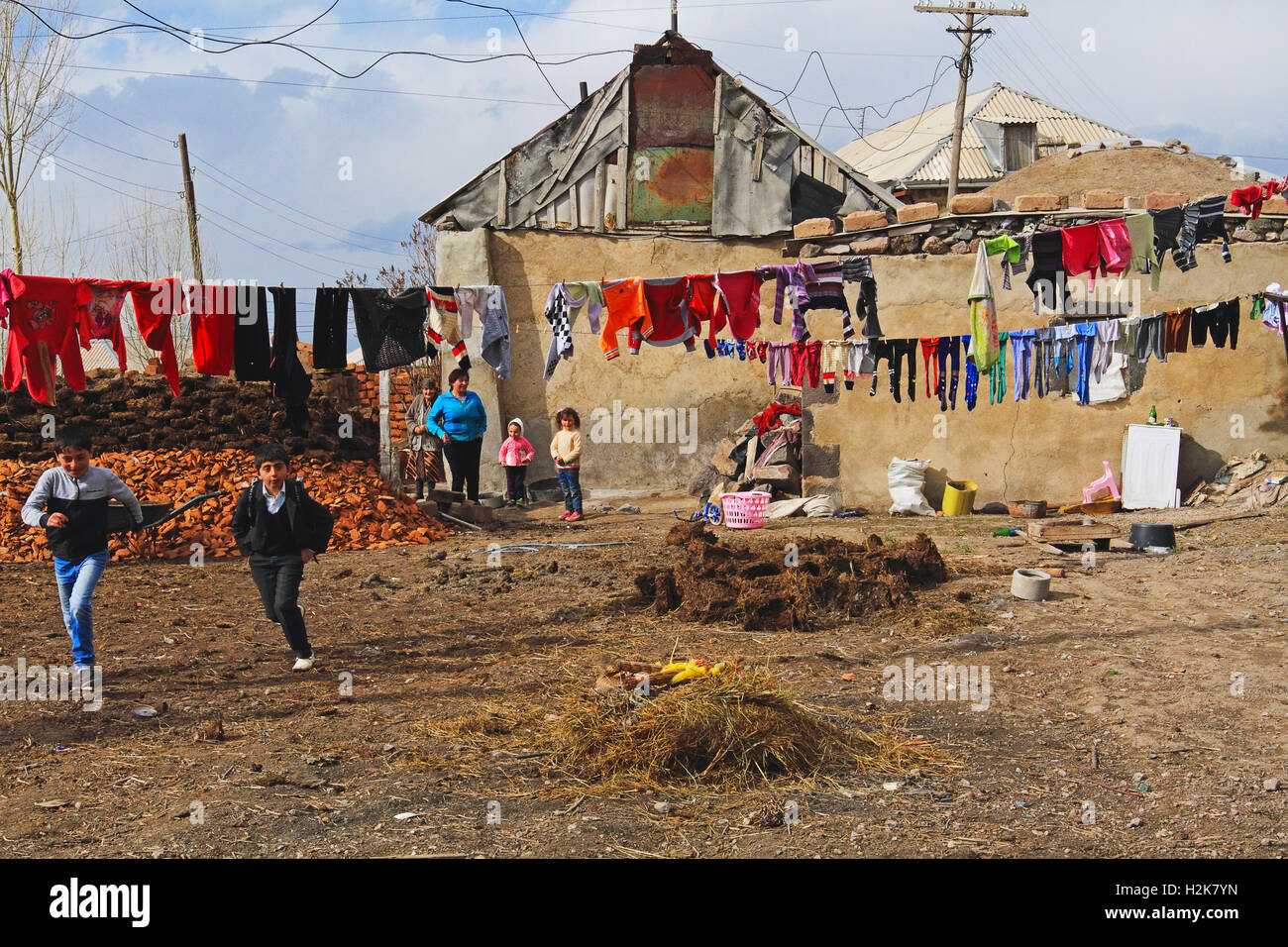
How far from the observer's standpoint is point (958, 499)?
15.0 m

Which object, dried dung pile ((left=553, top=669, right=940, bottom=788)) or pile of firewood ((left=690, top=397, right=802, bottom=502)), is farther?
pile of firewood ((left=690, top=397, right=802, bottom=502))

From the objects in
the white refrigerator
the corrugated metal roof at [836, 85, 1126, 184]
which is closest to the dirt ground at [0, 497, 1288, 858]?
the white refrigerator

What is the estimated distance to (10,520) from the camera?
1342 centimetres

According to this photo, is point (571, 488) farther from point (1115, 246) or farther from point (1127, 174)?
point (1127, 174)

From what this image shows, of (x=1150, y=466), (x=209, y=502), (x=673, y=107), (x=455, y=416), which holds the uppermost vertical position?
(x=673, y=107)

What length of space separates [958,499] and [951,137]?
30.0 metres

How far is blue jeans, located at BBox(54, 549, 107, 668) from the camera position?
737cm

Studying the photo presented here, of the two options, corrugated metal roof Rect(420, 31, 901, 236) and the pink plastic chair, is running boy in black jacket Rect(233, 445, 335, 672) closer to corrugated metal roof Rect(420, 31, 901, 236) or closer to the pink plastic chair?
the pink plastic chair

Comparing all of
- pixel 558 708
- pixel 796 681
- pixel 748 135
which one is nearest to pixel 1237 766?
pixel 796 681

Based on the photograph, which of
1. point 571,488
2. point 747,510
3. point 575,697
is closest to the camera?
point 575,697

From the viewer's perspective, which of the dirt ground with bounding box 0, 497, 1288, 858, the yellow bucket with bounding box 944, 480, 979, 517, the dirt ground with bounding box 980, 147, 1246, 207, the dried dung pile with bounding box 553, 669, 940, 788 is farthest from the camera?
the dirt ground with bounding box 980, 147, 1246, 207

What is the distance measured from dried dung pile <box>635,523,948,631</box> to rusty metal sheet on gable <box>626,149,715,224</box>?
9856 mm

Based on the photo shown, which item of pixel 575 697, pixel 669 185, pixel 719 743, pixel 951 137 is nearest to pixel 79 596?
pixel 575 697

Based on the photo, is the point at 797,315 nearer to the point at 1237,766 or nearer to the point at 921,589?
the point at 921,589
